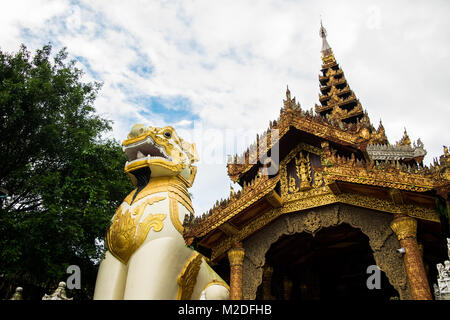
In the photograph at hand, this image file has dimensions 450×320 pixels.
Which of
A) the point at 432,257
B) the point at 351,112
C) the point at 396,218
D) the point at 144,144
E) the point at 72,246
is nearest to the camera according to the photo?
the point at 396,218

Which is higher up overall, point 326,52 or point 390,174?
point 326,52

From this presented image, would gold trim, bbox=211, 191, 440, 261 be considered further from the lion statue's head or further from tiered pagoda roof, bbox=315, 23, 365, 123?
tiered pagoda roof, bbox=315, 23, 365, 123

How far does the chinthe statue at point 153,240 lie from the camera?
28.0ft

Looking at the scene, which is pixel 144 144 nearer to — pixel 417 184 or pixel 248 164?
pixel 248 164

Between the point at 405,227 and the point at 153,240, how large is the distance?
217 inches

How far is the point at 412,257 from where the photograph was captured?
6.12m

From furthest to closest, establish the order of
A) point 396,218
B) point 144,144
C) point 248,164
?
point 144,144 < point 248,164 < point 396,218

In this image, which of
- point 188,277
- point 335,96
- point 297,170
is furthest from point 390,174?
point 335,96

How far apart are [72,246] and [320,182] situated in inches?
308

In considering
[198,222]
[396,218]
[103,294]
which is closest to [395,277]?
[396,218]

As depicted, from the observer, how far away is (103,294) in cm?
899

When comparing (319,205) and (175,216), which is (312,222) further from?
(175,216)

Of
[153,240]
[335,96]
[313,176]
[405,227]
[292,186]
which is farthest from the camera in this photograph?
[335,96]

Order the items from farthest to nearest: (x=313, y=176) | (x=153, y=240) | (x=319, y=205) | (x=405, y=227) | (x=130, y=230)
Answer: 1. (x=130, y=230)
2. (x=153, y=240)
3. (x=313, y=176)
4. (x=319, y=205)
5. (x=405, y=227)
